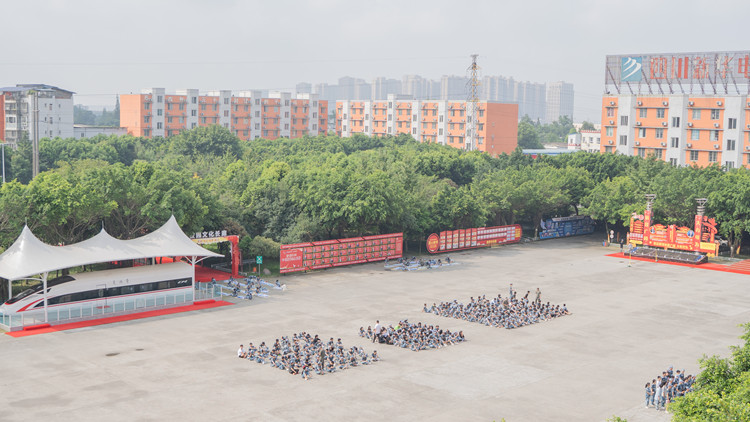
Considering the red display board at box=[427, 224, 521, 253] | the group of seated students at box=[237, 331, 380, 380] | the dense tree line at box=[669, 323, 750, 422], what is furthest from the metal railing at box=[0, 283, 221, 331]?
the dense tree line at box=[669, 323, 750, 422]

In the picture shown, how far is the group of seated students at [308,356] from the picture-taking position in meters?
25.3

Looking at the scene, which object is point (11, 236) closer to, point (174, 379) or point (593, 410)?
point (174, 379)

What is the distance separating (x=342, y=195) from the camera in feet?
152

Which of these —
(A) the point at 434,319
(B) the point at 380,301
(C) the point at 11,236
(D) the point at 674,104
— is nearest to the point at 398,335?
(A) the point at 434,319

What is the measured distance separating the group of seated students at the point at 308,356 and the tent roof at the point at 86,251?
9188mm

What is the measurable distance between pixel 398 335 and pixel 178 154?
59217 mm

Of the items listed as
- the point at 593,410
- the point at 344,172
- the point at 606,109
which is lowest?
the point at 593,410

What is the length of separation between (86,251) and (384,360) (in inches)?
586

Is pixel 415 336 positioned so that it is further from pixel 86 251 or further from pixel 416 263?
pixel 416 263

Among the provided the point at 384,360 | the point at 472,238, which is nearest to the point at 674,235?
the point at 472,238

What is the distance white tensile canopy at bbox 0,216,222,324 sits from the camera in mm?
30719

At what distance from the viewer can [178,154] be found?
8256 centimetres

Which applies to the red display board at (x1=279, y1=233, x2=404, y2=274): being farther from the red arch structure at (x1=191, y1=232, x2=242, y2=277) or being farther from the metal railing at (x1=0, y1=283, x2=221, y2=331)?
the metal railing at (x1=0, y1=283, x2=221, y2=331)

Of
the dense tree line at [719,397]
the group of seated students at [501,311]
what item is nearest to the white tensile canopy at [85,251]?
the group of seated students at [501,311]
